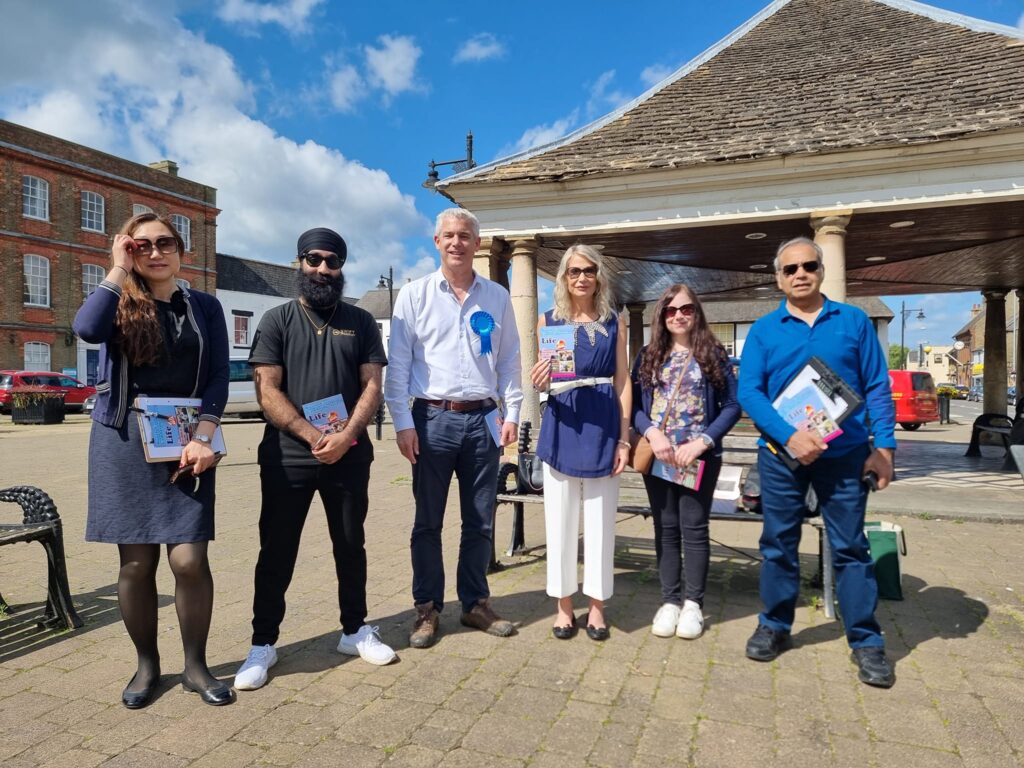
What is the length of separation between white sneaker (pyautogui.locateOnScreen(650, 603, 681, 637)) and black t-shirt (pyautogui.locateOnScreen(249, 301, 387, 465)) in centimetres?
182

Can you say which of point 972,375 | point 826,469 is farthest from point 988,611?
point 972,375

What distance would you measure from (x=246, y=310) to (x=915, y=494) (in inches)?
1531

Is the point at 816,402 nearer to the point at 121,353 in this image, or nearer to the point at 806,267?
the point at 806,267

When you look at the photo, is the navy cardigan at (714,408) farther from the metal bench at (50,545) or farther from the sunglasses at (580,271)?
the metal bench at (50,545)

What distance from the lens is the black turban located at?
327 cm

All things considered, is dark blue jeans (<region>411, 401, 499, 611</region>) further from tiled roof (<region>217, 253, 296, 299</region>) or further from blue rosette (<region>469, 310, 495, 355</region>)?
tiled roof (<region>217, 253, 296, 299</region>)

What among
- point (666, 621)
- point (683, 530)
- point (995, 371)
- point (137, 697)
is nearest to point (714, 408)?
point (683, 530)

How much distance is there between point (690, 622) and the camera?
3.66m

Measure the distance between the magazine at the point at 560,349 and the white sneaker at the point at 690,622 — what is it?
145 centimetres

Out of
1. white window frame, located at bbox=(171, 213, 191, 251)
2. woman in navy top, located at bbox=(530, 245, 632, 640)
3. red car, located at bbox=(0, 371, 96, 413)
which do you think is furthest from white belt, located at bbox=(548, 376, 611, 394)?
white window frame, located at bbox=(171, 213, 191, 251)

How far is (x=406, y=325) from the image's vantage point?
3.59 m

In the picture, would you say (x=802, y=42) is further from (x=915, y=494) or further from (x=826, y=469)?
(x=826, y=469)

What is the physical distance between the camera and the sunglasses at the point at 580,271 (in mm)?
3613

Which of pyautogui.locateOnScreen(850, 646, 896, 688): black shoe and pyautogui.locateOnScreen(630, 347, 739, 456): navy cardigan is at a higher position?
pyautogui.locateOnScreen(630, 347, 739, 456): navy cardigan
